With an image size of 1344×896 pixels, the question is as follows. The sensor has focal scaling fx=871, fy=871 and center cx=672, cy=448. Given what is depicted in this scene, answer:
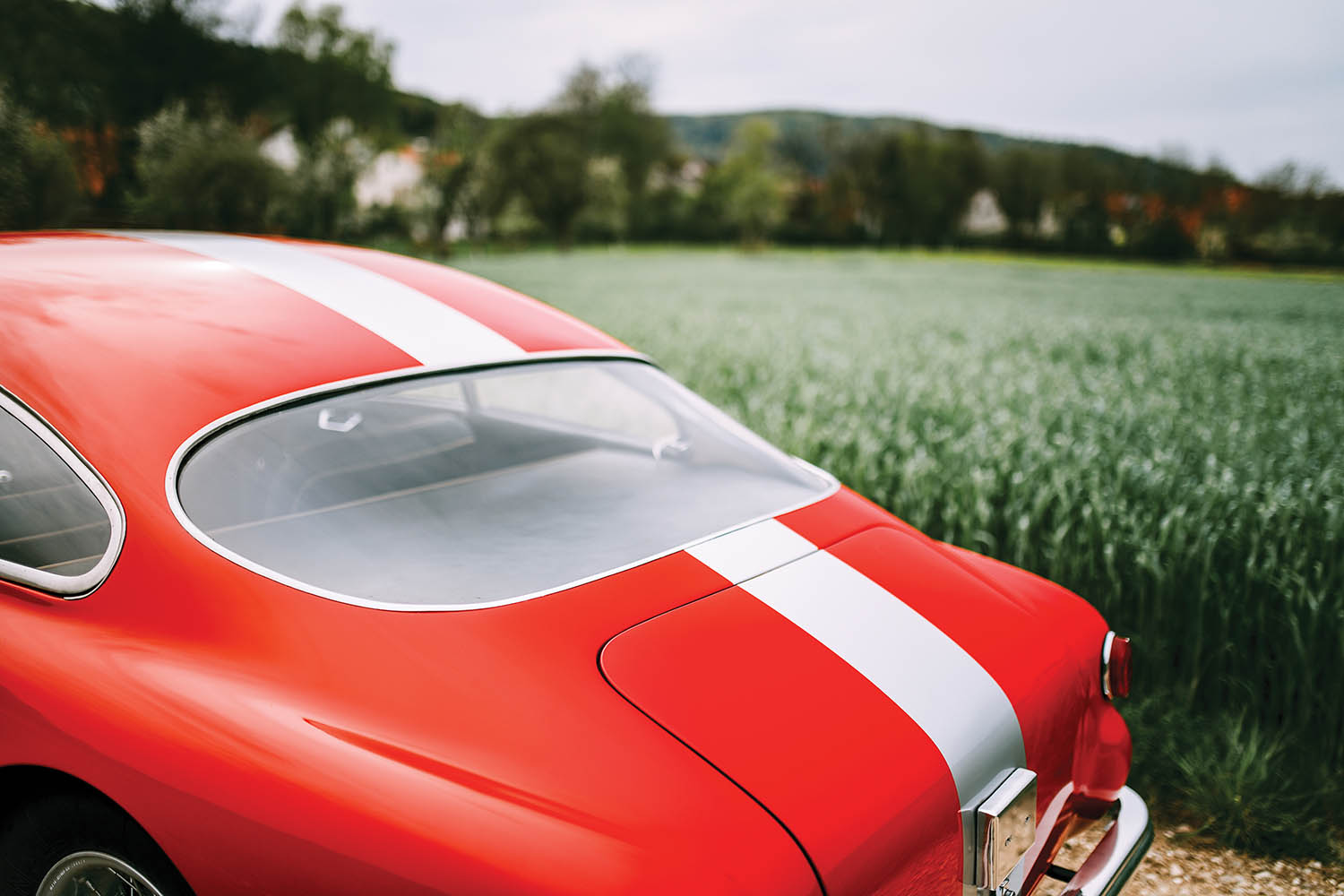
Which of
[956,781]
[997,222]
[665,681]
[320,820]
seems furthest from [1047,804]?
[997,222]

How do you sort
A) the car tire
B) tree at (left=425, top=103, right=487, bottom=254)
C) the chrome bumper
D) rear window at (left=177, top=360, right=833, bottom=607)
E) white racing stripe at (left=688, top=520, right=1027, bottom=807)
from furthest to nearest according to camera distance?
1. tree at (left=425, top=103, right=487, bottom=254)
2. the chrome bumper
3. rear window at (left=177, top=360, right=833, bottom=607)
4. white racing stripe at (left=688, top=520, right=1027, bottom=807)
5. the car tire

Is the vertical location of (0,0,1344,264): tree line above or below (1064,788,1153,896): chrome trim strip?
above

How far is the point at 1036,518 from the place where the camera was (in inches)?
138

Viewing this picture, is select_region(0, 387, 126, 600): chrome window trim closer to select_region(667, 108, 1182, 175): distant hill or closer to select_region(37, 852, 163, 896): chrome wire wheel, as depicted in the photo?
select_region(37, 852, 163, 896): chrome wire wheel

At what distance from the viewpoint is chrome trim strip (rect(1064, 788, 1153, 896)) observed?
1.64 metres

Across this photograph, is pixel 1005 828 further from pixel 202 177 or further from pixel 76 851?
pixel 202 177

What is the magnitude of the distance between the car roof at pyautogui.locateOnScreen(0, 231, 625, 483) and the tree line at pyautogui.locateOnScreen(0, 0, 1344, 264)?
9038mm

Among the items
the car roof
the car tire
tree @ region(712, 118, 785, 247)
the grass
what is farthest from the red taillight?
tree @ region(712, 118, 785, 247)

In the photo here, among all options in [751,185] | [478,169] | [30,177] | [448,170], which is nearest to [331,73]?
[448,170]

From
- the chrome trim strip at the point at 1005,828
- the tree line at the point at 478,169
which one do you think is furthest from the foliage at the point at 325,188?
the chrome trim strip at the point at 1005,828

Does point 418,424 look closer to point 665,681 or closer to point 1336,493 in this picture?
point 665,681

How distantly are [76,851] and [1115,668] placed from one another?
1.92 m

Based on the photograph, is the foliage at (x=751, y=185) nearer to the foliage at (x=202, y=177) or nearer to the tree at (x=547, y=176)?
the tree at (x=547, y=176)

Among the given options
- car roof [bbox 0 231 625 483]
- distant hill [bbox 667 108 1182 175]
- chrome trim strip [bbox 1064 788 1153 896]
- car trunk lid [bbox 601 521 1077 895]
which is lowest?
chrome trim strip [bbox 1064 788 1153 896]
